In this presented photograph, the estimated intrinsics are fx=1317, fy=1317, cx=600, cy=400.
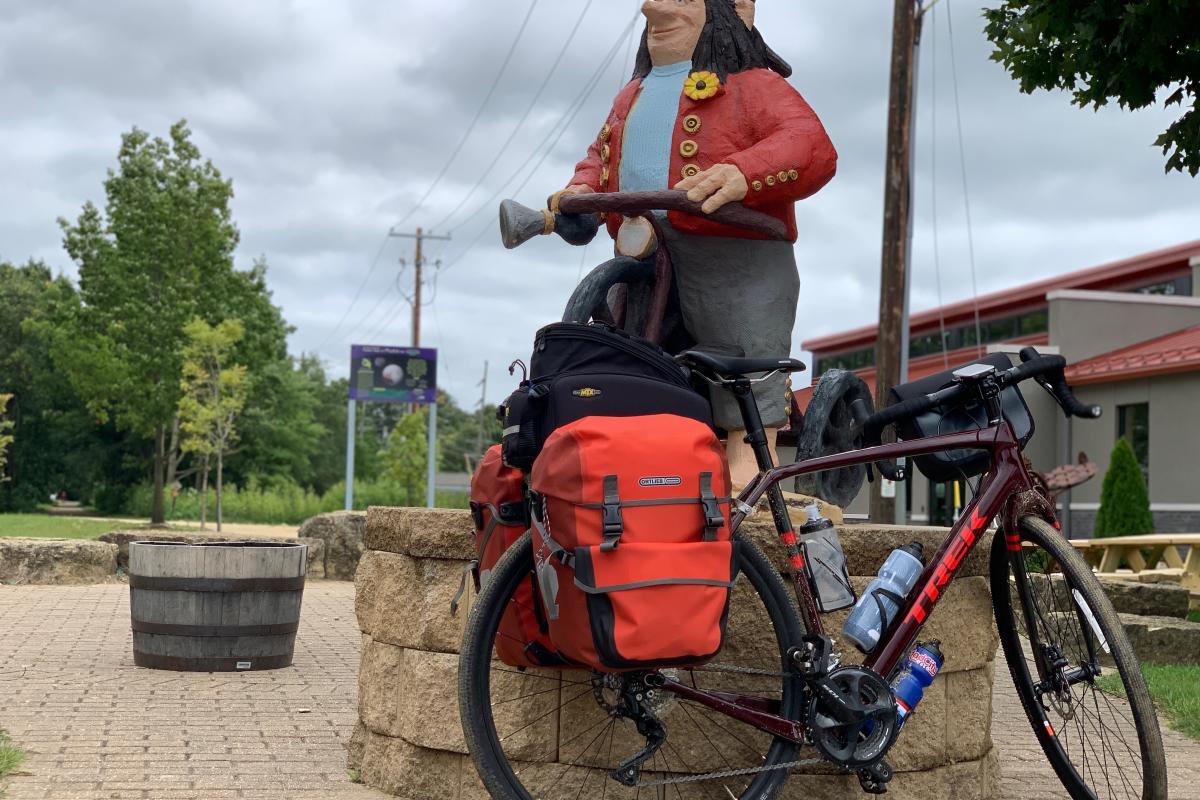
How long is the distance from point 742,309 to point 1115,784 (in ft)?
6.54

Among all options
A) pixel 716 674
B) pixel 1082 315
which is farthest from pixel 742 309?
pixel 1082 315

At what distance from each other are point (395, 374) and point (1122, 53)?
733 inches

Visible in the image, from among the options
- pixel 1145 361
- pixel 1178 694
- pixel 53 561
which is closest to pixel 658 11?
pixel 1178 694

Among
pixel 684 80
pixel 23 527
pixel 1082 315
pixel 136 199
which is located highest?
pixel 136 199

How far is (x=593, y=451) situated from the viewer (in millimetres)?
3150

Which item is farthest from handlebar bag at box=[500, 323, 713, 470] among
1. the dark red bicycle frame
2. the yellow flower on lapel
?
the yellow flower on lapel

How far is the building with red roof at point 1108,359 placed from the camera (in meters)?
21.5

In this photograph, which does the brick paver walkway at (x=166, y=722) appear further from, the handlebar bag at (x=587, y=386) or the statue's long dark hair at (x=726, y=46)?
Result: the statue's long dark hair at (x=726, y=46)

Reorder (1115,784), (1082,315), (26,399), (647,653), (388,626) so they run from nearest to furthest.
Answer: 1. (647,653)
2. (1115,784)
3. (388,626)
4. (1082,315)
5. (26,399)

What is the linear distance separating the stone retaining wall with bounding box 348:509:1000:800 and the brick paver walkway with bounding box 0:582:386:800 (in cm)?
26

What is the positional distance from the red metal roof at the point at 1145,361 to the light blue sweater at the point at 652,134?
60.0 feet

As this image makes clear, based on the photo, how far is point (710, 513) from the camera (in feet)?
10.5

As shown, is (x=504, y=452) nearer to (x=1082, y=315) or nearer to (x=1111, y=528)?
(x=1111, y=528)

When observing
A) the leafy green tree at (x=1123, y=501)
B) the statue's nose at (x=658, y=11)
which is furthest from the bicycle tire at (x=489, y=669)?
the leafy green tree at (x=1123, y=501)
